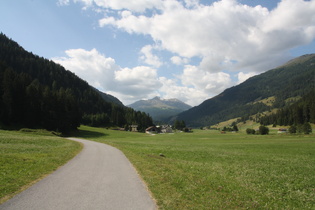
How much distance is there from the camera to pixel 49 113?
81125mm

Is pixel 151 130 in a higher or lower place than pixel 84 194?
higher

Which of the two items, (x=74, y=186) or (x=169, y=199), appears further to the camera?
(x=74, y=186)

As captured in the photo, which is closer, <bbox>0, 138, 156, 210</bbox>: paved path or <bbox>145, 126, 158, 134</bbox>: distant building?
<bbox>0, 138, 156, 210</bbox>: paved path

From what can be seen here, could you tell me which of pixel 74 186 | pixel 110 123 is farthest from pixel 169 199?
pixel 110 123

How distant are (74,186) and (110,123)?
167 metres

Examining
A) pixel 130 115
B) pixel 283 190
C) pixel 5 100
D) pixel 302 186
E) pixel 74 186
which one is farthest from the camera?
pixel 130 115

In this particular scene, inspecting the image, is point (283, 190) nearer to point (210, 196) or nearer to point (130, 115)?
point (210, 196)

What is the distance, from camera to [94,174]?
15.1 m

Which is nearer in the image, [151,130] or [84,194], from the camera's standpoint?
[84,194]

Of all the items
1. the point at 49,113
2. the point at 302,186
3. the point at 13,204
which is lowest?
the point at 302,186

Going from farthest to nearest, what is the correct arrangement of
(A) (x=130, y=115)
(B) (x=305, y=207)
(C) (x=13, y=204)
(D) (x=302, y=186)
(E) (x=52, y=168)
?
(A) (x=130, y=115) < (E) (x=52, y=168) < (D) (x=302, y=186) < (B) (x=305, y=207) < (C) (x=13, y=204)

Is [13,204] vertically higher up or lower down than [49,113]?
lower down

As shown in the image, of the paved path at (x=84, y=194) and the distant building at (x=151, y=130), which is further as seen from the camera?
the distant building at (x=151, y=130)

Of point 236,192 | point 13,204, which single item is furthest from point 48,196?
point 236,192
